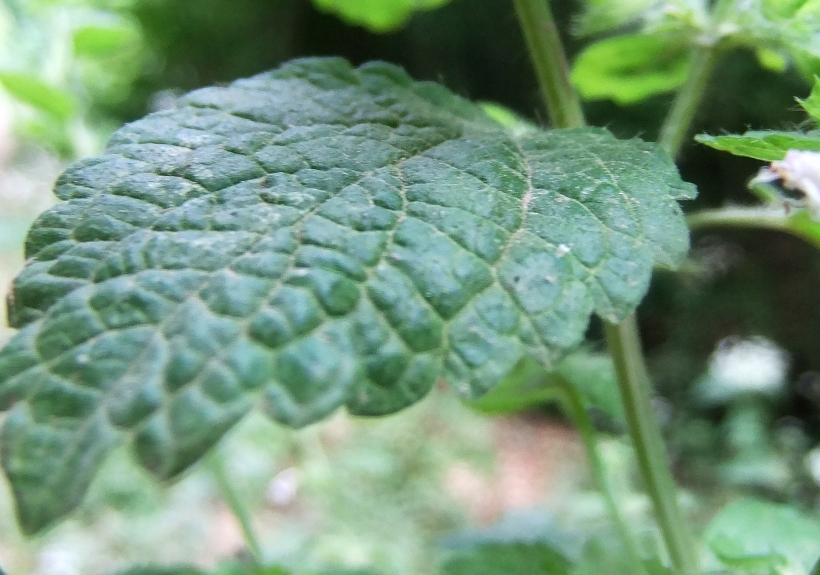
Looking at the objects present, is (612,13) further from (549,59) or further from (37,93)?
(37,93)

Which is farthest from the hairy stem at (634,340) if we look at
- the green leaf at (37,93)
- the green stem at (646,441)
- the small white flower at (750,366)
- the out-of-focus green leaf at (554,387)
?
the small white flower at (750,366)

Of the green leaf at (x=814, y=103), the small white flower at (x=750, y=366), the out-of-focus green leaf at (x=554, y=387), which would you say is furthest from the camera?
the small white flower at (x=750, y=366)

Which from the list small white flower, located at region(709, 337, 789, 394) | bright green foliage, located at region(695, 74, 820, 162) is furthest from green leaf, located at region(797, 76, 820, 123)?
small white flower, located at region(709, 337, 789, 394)

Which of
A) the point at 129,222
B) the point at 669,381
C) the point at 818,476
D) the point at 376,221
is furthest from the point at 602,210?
the point at 669,381

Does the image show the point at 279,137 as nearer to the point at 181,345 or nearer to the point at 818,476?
the point at 181,345

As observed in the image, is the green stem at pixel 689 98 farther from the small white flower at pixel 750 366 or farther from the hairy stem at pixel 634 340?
the small white flower at pixel 750 366

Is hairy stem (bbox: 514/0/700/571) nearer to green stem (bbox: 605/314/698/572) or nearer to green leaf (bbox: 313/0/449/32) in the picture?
green stem (bbox: 605/314/698/572)

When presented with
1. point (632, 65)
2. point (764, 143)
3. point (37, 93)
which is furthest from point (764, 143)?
point (37, 93)
